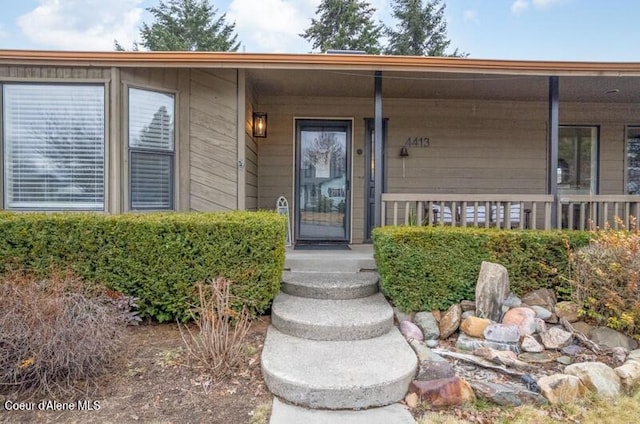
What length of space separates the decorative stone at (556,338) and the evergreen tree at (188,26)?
2082 cm

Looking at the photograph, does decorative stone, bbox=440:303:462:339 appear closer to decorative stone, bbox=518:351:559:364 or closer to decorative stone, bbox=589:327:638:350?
decorative stone, bbox=518:351:559:364

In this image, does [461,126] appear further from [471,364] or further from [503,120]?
[471,364]

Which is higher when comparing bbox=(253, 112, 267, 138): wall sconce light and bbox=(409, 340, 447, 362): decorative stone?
bbox=(253, 112, 267, 138): wall sconce light

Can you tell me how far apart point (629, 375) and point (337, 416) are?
2.15 m

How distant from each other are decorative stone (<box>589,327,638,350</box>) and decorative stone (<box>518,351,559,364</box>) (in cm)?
46

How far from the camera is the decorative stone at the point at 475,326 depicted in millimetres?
3463

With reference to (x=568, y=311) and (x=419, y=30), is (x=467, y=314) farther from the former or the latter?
(x=419, y=30)

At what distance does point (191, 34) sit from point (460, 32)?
13.8m

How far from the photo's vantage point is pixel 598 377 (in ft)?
9.17

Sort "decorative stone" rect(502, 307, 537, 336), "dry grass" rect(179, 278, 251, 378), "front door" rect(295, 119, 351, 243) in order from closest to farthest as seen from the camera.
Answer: "dry grass" rect(179, 278, 251, 378) → "decorative stone" rect(502, 307, 537, 336) → "front door" rect(295, 119, 351, 243)

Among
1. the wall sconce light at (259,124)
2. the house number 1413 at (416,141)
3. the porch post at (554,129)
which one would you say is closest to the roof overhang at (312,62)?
the porch post at (554,129)

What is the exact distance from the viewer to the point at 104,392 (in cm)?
263

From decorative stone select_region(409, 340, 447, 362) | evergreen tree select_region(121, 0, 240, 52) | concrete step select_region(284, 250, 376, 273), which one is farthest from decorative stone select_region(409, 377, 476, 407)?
evergreen tree select_region(121, 0, 240, 52)

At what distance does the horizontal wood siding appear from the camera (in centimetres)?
491
